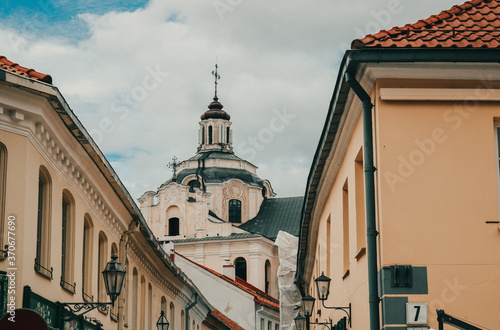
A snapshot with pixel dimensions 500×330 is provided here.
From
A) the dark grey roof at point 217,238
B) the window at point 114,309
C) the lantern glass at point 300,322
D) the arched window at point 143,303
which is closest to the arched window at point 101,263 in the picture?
the window at point 114,309

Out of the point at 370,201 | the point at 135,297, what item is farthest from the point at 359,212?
the point at 135,297

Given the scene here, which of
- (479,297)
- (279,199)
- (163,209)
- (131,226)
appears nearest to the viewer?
(479,297)

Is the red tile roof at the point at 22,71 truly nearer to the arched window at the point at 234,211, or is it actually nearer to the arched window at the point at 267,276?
the arched window at the point at 267,276

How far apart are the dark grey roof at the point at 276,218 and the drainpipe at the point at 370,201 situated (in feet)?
230

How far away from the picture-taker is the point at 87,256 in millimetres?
17953

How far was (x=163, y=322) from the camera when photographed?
923 inches

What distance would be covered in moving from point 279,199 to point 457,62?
79446 mm

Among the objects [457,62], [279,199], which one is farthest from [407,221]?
[279,199]

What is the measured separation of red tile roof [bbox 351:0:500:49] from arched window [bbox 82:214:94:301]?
749 centimetres

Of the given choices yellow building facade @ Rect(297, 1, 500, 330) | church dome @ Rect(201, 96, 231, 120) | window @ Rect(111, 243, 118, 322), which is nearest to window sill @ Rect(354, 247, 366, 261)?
yellow building facade @ Rect(297, 1, 500, 330)

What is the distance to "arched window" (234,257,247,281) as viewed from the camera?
3091 inches

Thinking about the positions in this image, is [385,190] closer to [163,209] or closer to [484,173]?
[484,173]

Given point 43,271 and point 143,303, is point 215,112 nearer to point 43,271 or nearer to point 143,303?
point 143,303

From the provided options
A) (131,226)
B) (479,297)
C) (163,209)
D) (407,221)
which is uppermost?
(163,209)
